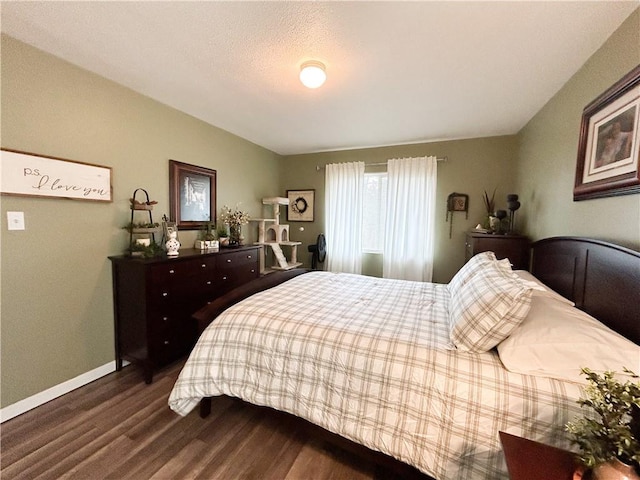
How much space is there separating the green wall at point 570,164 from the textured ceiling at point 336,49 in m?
0.11

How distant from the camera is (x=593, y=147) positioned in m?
1.63

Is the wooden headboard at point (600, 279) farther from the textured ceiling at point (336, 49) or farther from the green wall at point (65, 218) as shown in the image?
the green wall at point (65, 218)

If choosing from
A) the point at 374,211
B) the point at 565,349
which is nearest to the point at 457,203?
the point at 374,211

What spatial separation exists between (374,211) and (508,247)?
1904 mm

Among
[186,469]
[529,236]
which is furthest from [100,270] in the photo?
[529,236]

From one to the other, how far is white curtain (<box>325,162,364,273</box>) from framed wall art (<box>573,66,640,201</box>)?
2.56 meters

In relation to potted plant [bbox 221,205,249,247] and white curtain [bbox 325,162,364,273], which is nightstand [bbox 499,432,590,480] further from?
white curtain [bbox 325,162,364,273]

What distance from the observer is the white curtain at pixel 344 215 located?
4.04 meters

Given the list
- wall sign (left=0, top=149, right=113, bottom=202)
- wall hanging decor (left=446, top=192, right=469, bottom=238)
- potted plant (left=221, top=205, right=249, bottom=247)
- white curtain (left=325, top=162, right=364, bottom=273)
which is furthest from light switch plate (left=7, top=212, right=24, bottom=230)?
wall hanging decor (left=446, top=192, right=469, bottom=238)

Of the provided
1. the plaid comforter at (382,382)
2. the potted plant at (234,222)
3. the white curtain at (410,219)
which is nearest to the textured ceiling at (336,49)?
the white curtain at (410,219)

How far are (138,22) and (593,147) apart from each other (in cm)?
289

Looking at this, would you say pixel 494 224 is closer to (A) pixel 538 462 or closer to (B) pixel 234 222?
(A) pixel 538 462

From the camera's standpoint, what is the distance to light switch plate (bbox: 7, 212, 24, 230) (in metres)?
1.67

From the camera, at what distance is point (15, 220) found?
1.69 meters
